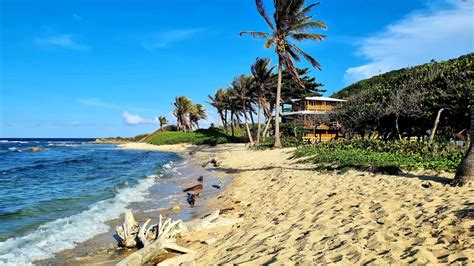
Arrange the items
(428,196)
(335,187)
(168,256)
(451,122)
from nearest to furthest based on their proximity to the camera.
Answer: (168,256) < (428,196) < (335,187) < (451,122)

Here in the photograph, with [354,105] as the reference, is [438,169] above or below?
below

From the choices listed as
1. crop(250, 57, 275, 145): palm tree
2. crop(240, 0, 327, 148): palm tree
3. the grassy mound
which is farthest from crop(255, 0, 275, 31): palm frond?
the grassy mound

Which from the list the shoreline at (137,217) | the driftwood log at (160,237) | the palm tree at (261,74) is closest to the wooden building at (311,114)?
the palm tree at (261,74)

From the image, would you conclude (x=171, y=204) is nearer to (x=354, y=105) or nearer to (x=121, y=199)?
(x=121, y=199)

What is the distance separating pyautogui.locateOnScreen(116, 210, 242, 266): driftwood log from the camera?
607 centimetres

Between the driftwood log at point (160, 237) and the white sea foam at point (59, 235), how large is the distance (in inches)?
56.5

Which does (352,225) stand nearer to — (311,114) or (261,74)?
(261,74)

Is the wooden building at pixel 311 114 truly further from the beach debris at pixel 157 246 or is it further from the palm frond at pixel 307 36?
the beach debris at pixel 157 246

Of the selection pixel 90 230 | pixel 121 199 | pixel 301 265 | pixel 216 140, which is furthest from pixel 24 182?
pixel 216 140

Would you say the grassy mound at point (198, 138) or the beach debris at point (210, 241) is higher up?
the grassy mound at point (198, 138)

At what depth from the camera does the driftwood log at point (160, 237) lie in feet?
19.9

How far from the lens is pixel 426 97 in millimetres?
22969

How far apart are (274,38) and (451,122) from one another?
14201mm

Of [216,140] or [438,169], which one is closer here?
[438,169]
